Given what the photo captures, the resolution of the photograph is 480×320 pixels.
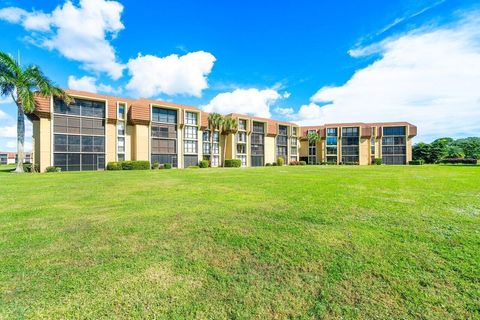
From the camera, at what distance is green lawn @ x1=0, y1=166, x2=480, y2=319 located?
10.6 ft

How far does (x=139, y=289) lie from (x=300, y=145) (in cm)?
7119

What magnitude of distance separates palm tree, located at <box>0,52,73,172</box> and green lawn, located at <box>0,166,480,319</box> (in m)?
26.0

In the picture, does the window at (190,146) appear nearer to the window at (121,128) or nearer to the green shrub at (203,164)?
the green shrub at (203,164)

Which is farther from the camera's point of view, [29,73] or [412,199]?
[29,73]

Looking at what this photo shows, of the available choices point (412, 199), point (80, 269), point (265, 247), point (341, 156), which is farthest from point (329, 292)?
point (341, 156)

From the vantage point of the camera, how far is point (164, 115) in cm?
4062

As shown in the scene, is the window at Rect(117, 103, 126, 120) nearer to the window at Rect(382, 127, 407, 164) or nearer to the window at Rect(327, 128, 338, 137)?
the window at Rect(327, 128, 338, 137)

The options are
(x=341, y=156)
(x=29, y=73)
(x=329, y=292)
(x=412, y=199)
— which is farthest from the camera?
(x=341, y=156)

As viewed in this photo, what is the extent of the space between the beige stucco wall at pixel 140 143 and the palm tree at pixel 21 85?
A: 12.3 metres

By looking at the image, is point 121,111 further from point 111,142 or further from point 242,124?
point 242,124

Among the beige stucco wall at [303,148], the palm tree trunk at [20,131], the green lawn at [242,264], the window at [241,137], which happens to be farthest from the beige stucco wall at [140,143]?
the beige stucco wall at [303,148]

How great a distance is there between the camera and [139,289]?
3.60 meters

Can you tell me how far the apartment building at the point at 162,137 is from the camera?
104 feet

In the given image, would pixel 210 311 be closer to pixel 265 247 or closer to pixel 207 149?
pixel 265 247
